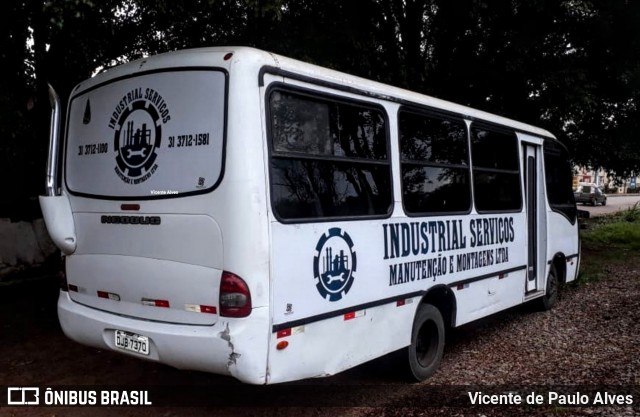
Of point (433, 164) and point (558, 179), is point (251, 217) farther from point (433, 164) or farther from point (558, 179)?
point (558, 179)

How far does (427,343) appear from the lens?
17.6 feet

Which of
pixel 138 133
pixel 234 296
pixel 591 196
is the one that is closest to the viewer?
pixel 234 296

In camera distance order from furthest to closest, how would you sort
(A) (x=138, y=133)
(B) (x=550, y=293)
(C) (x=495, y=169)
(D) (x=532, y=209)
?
1. (B) (x=550, y=293)
2. (D) (x=532, y=209)
3. (C) (x=495, y=169)
4. (A) (x=138, y=133)

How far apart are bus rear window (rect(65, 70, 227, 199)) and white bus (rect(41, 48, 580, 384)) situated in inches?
0.4

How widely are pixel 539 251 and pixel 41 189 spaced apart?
788 centimetres

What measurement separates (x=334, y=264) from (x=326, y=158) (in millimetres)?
786

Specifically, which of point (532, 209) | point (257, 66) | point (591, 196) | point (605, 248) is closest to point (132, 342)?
point (257, 66)

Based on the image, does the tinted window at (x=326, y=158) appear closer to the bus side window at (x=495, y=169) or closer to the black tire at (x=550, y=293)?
the bus side window at (x=495, y=169)

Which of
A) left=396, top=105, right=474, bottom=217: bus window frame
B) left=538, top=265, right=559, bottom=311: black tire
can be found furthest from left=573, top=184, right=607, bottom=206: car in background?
left=396, top=105, right=474, bottom=217: bus window frame

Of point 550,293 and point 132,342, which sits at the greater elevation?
point 132,342

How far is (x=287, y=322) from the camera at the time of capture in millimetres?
3656

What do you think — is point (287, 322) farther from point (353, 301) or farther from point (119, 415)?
point (119, 415)

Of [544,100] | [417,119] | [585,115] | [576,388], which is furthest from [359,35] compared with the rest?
[585,115]

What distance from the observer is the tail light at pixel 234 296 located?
11.4ft
